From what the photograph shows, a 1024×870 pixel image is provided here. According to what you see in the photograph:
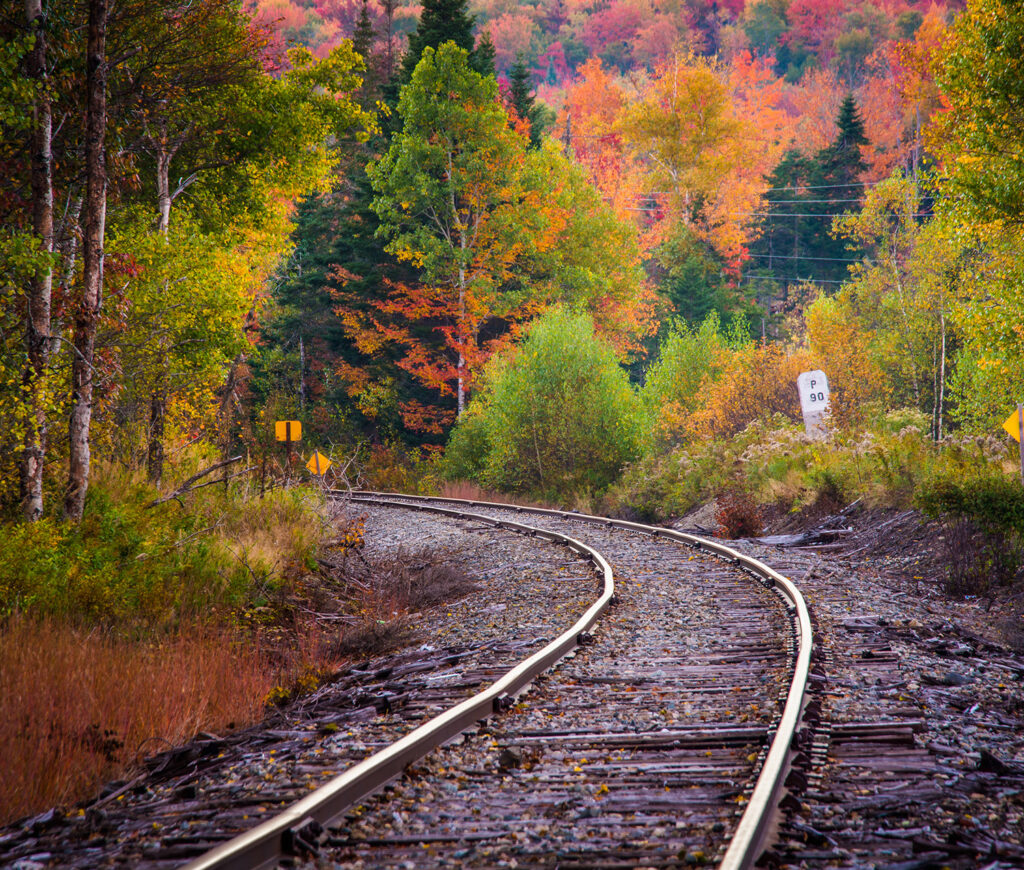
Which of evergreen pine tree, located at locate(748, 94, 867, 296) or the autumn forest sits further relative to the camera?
evergreen pine tree, located at locate(748, 94, 867, 296)

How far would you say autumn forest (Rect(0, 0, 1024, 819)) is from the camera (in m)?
10.0

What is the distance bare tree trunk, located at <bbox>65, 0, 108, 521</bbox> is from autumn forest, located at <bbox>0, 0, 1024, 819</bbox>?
0.04 m

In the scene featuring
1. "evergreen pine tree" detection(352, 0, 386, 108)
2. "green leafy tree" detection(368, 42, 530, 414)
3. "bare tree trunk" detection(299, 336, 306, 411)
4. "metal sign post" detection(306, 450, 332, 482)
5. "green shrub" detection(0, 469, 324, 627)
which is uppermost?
"evergreen pine tree" detection(352, 0, 386, 108)

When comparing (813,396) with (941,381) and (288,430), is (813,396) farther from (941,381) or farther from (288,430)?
(288,430)

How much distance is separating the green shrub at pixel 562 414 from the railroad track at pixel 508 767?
18.2 metres

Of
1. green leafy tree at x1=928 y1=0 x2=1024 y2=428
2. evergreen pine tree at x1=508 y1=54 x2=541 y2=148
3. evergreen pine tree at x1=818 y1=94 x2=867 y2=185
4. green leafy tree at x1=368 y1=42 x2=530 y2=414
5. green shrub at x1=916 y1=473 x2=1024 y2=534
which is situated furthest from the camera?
evergreen pine tree at x1=818 y1=94 x2=867 y2=185

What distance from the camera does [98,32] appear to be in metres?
10.5

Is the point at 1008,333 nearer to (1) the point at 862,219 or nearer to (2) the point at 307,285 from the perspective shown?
(1) the point at 862,219

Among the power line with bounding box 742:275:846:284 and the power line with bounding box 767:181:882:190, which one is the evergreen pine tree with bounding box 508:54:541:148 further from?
the power line with bounding box 742:275:846:284

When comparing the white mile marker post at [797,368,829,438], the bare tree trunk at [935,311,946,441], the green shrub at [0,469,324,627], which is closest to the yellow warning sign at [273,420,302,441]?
the green shrub at [0,469,324,627]

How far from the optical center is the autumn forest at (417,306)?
10.0 metres

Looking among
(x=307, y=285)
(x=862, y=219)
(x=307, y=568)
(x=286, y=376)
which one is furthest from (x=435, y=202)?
(x=307, y=568)

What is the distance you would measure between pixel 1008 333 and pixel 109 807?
55.8ft

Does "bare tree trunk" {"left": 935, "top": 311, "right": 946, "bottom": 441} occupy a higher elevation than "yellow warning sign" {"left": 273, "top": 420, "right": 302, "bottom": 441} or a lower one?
higher
